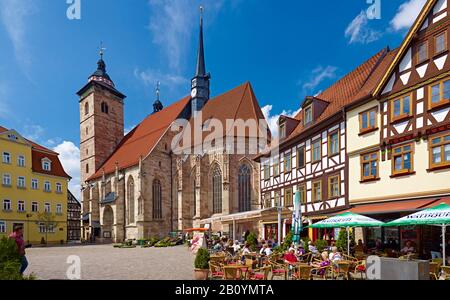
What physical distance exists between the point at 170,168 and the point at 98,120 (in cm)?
1905

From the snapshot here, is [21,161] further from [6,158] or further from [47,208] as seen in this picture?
[47,208]

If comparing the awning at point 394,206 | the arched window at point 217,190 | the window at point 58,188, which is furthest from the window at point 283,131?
the window at point 58,188

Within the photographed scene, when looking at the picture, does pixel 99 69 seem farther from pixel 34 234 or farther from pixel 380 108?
pixel 380 108

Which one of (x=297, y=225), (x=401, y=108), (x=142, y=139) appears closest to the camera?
(x=401, y=108)

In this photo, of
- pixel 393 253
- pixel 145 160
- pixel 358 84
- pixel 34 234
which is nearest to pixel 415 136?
pixel 393 253

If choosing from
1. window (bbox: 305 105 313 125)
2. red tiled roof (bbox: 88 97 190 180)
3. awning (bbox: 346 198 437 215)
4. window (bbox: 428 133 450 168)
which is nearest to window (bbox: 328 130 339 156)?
window (bbox: 305 105 313 125)

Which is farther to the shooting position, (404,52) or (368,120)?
(368,120)

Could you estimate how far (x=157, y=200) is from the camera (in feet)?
135

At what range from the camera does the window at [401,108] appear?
1331 centimetres

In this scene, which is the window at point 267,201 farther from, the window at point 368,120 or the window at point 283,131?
the window at point 368,120

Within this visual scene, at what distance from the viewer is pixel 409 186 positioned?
42.9 ft

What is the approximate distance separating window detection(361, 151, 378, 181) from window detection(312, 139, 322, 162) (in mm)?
3395

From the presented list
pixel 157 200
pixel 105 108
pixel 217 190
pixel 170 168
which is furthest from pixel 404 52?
pixel 105 108

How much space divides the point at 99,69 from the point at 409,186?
5440cm
